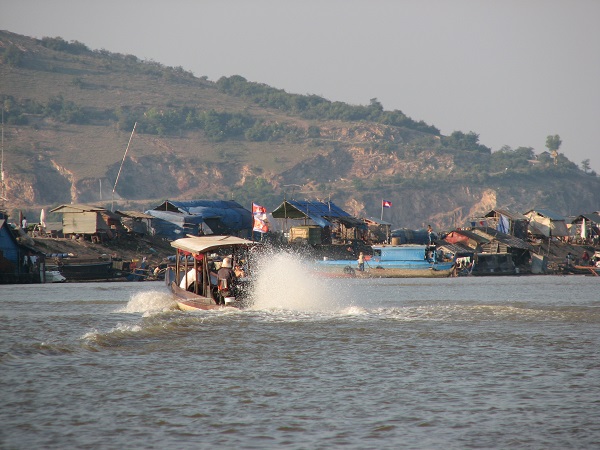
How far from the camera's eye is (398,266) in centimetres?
6950

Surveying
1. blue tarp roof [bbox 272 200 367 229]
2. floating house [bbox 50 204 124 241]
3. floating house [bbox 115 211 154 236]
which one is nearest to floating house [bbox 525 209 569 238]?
blue tarp roof [bbox 272 200 367 229]

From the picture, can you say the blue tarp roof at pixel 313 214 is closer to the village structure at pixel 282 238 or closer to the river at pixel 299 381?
the village structure at pixel 282 238

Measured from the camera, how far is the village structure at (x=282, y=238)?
57.2 m

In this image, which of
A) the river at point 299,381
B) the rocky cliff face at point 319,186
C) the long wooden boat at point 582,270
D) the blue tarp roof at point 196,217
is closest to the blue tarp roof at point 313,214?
the blue tarp roof at point 196,217

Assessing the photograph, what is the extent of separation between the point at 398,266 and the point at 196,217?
741 inches

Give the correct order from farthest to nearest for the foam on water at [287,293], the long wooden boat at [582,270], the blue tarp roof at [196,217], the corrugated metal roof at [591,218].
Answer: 1. the corrugated metal roof at [591,218]
2. the blue tarp roof at [196,217]
3. the long wooden boat at [582,270]
4. the foam on water at [287,293]

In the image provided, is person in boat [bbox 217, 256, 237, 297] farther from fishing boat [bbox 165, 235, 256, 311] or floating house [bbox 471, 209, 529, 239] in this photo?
floating house [bbox 471, 209, 529, 239]

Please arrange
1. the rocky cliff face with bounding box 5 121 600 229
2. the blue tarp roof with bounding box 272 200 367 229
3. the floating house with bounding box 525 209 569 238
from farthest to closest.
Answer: the rocky cliff face with bounding box 5 121 600 229 < the floating house with bounding box 525 209 569 238 < the blue tarp roof with bounding box 272 200 367 229

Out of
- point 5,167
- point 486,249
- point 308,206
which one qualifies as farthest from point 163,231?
point 5,167

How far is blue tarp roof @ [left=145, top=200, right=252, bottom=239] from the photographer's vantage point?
247ft

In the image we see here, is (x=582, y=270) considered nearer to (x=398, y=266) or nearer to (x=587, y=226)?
(x=398, y=266)

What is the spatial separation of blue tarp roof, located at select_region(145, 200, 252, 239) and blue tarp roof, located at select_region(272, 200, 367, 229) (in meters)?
3.33

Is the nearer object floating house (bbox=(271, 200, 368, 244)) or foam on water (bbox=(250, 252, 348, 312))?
foam on water (bbox=(250, 252, 348, 312))

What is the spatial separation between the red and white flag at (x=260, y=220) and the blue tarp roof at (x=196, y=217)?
4291 mm
